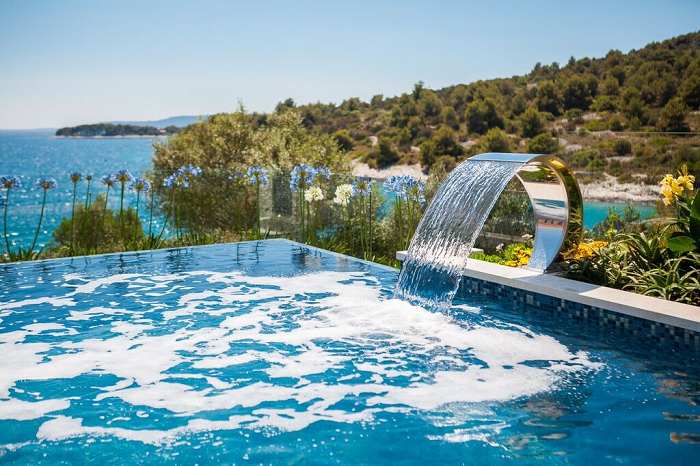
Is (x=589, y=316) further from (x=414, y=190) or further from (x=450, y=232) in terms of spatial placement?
(x=414, y=190)

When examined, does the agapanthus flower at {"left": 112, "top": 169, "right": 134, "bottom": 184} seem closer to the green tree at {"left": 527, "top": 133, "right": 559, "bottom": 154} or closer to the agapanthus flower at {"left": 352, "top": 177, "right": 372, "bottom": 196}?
the agapanthus flower at {"left": 352, "top": 177, "right": 372, "bottom": 196}

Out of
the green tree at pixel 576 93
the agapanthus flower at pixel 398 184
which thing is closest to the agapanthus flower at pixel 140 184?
the agapanthus flower at pixel 398 184

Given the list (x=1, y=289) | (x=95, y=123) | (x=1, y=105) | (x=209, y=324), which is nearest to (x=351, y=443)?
(x=209, y=324)

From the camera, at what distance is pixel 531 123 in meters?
38.1

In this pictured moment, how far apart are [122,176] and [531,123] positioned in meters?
31.8

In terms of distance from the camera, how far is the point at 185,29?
4416 centimetres

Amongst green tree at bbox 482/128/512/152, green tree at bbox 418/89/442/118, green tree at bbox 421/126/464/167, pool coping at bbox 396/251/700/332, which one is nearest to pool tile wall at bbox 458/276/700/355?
pool coping at bbox 396/251/700/332

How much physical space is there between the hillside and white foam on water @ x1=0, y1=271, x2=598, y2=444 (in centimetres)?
2357

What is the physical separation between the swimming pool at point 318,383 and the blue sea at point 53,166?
12.1ft

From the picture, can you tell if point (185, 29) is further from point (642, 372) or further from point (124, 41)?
point (642, 372)

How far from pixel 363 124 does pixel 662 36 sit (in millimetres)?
19384

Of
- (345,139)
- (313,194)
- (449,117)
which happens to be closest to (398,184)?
(313,194)

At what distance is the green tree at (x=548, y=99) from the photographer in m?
38.3

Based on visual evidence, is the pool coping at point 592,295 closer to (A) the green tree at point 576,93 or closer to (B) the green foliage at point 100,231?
(B) the green foliage at point 100,231
